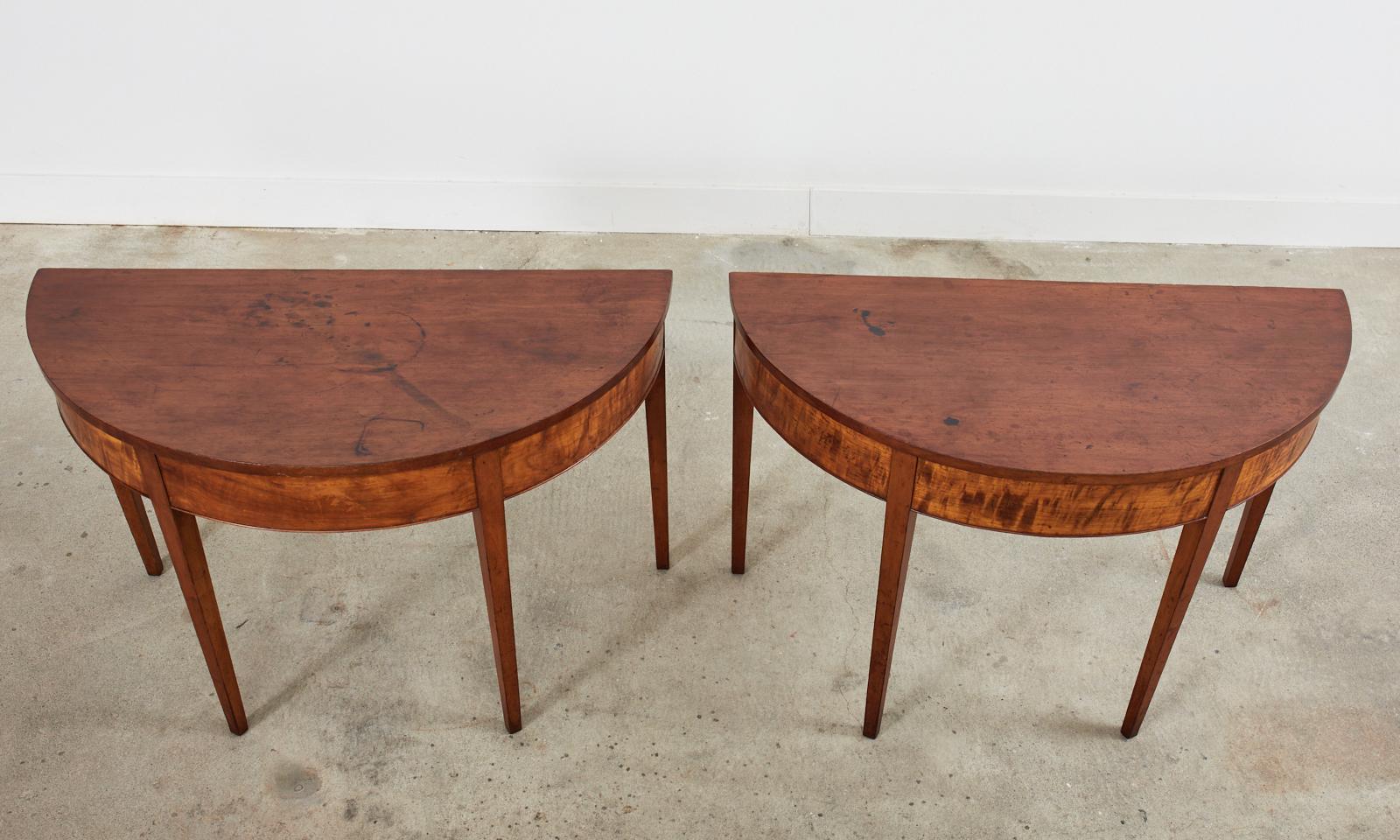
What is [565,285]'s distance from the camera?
2.28m

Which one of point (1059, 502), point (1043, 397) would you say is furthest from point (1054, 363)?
point (1059, 502)

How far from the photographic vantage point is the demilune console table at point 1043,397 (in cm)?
182

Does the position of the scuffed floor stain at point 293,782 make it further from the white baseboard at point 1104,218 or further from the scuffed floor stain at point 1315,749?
the white baseboard at point 1104,218

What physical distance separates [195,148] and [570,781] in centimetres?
293

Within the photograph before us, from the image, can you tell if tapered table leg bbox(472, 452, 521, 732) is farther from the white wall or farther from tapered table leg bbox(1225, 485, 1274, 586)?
the white wall

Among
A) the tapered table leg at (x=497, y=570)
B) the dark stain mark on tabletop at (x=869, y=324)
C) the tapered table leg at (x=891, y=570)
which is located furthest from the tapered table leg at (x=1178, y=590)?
the tapered table leg at (x=497, y=570)

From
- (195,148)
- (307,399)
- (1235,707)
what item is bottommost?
(1235,707)

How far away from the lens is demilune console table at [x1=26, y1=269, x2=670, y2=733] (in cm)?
181

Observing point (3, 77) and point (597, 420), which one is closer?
point (597, 420)

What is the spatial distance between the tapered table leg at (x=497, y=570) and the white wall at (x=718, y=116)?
2.29 meters

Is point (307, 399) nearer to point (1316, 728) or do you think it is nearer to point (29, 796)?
point (29, 796)

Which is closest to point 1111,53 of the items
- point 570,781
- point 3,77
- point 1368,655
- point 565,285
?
point 1368,655

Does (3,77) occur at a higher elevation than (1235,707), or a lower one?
higher

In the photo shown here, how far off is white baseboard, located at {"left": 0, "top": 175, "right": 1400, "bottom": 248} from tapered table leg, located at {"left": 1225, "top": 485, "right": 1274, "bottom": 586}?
5.81ft
